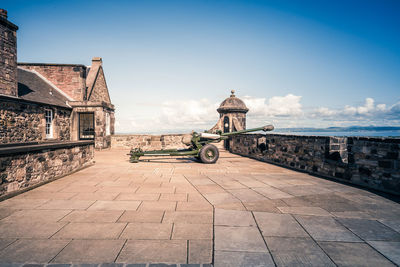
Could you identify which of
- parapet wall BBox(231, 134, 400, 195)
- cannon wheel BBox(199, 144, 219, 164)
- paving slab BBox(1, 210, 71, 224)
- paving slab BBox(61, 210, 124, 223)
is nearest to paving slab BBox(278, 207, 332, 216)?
parapet wall BBox(231, 134, 400, 195)

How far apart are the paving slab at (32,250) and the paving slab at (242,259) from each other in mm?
1635

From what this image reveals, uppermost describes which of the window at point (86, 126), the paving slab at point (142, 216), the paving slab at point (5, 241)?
the window at point (86, 126)

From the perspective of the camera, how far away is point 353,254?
2.09m

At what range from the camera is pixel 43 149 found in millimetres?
4789

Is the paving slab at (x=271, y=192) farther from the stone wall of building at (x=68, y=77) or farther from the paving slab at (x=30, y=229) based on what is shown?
the stone wall of building at (x=68, y=77)

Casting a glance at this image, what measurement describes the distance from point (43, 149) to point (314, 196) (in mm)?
5996

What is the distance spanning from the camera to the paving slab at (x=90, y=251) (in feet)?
6.47

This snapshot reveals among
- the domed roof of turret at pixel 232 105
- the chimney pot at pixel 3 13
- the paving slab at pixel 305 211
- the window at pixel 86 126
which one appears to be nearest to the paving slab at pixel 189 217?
the paving slab at pixel 305 211

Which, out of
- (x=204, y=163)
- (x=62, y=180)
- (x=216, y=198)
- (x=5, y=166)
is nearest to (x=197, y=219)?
(x=216, y=198)

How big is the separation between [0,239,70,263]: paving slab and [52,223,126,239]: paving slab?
0.14m

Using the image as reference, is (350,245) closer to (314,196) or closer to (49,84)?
(314,196)

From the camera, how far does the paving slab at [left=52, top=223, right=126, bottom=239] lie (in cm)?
242

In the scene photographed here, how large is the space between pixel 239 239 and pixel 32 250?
2202 millimetres

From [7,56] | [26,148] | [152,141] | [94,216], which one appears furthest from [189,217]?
[7,56]
